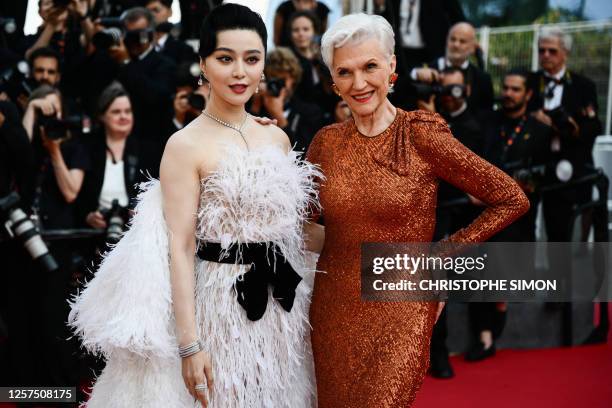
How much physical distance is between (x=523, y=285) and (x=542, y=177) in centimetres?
82

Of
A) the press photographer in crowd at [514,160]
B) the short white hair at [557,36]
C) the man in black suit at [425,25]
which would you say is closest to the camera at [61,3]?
the man in black suit at [425,25]

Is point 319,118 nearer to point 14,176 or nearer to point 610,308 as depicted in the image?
point 14,176

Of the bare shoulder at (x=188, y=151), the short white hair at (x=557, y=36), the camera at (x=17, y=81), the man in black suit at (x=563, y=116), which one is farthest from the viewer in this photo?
the short white hair at (x=557, y=36)

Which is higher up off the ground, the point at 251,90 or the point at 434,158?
the point at 251,90

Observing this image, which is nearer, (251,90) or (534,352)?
(251,90)

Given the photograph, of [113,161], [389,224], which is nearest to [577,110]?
[113,161]

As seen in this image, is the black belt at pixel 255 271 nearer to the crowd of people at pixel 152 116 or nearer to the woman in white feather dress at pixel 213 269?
the woman in white feather dress at pixel 213 269

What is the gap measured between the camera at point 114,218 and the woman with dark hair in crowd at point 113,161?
2cm

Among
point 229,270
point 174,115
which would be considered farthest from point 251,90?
point 174,115

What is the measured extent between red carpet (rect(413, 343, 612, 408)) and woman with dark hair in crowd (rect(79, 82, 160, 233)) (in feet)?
5.88

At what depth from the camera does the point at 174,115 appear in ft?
15.4

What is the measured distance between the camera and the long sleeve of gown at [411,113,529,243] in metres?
2.24

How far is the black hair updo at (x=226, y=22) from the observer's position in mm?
2221

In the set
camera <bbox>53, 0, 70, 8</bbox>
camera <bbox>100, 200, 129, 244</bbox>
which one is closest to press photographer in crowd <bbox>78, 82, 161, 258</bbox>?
camera <bbox>100, 200, 129, 244</bbox>
